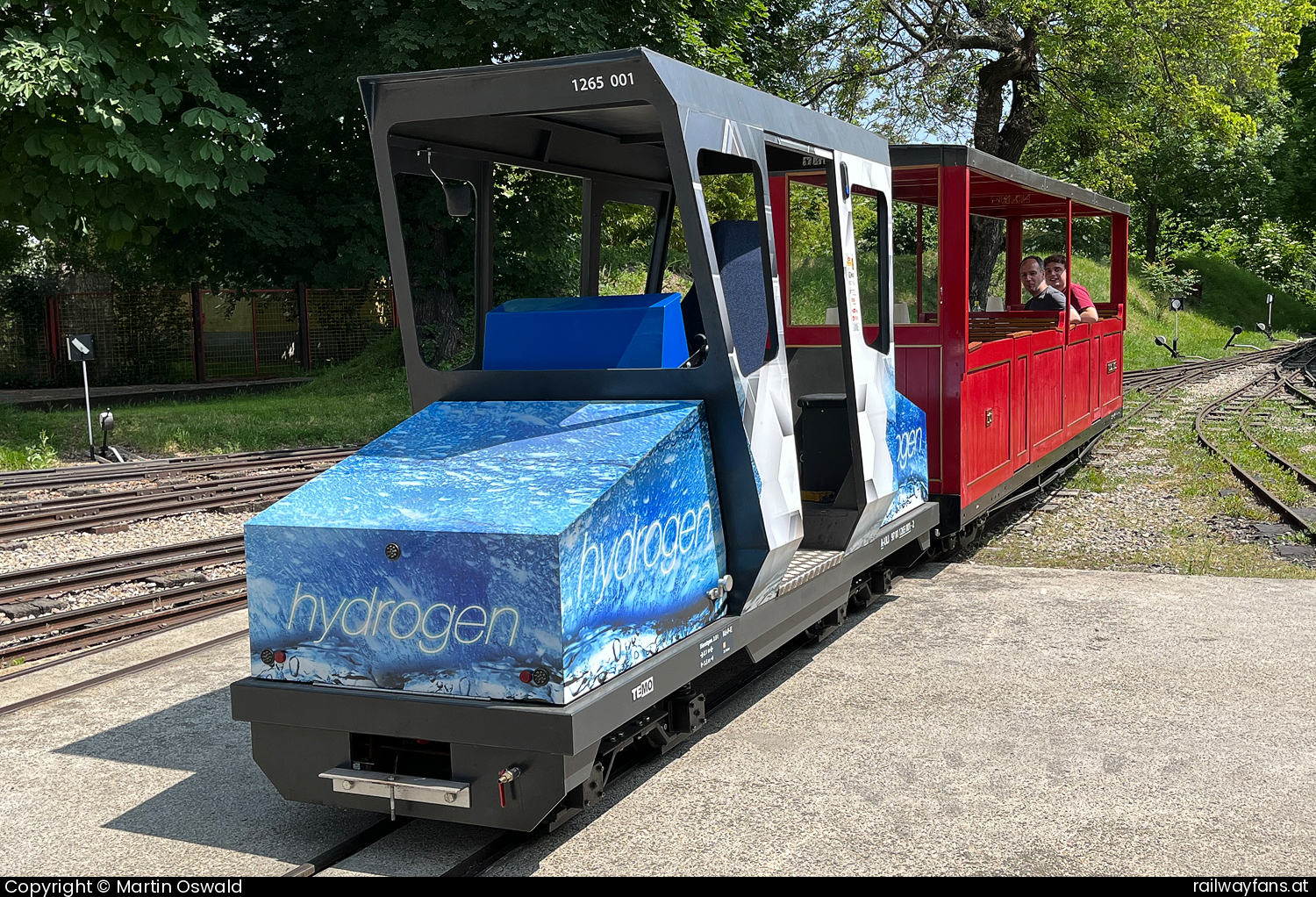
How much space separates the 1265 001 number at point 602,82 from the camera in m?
4.71

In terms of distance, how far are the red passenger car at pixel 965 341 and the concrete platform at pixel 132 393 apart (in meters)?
16.6

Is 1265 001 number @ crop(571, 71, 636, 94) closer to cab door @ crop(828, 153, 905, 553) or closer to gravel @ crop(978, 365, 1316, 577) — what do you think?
cab door @ crop(828, 153, 905, 553)

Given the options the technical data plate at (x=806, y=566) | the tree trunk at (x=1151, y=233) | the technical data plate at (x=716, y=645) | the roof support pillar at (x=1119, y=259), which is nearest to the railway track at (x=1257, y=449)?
the roof support pillar at (x=1119, y=259)

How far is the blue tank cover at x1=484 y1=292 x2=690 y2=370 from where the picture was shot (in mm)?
5203

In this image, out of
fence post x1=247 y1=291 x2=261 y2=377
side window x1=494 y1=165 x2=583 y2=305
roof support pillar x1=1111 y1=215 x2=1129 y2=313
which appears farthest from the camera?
fence post x1=247 y1=291 x2=261 y2=377

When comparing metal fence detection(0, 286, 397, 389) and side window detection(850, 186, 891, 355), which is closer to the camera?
side window detection(850, 186, 891, 355)

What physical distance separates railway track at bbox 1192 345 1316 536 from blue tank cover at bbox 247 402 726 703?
724 cm

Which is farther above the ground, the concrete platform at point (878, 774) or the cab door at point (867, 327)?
the cab door at point (867, 327)

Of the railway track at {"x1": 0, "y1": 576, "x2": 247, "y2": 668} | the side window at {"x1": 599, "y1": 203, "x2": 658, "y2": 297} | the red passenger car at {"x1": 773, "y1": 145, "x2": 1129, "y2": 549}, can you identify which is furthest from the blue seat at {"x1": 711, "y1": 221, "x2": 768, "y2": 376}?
the railway track at {"x1": 0, "y1": 576, "x2": 247, "y2": 668}

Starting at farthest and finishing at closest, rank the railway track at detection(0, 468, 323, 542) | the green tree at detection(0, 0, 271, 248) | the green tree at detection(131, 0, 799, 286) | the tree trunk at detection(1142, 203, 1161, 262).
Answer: the tree trunk at detection(1142, 203, 1161, 262), the green tree at detection(131, 0, 799, 286), the green tree at detection(0, 0, 271, 248), the railway track at detection(0, 468, 323, 542)

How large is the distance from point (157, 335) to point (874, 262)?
22977 millimetres

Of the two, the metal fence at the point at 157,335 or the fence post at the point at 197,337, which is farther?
the metal fence at the point at 157,335

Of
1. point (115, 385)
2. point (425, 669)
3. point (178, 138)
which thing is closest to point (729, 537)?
point (425, 669)

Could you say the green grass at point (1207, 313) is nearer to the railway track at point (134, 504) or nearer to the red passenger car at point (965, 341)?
the red passenger car at point (965, 341)
